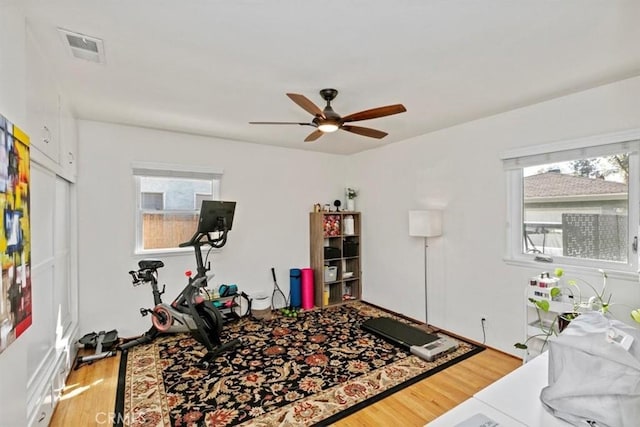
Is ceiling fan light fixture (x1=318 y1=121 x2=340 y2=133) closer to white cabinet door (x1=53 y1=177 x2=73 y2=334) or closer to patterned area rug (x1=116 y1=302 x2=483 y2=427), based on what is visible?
patterned area rug (x1=116 y1=302 x2=483 y2=427)

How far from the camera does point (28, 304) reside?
1.58m

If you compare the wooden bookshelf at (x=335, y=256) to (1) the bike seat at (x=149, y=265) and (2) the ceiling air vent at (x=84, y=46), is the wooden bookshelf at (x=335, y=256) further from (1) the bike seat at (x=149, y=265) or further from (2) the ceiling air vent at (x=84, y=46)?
(2) the ceiling air vent at (x=84, y=46)

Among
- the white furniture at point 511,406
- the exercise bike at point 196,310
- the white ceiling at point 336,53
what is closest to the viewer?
the white furniture at point 511,406

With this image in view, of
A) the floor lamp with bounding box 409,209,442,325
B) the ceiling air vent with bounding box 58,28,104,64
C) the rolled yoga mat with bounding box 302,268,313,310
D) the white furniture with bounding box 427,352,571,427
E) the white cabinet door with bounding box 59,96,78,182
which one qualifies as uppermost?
the ceiling air vent with bounding box 58,28,104,64

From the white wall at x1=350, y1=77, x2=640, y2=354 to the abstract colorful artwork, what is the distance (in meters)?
3.88

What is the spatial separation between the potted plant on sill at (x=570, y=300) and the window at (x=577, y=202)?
0.74 feet

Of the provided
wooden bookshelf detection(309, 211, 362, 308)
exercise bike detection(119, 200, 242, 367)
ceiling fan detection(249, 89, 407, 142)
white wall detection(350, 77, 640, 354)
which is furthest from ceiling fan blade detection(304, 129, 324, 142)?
wooden bookshelf detection(309, 211, 362, 308)

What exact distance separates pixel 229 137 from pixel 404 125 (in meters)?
2.37

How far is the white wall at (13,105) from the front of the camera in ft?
4.45

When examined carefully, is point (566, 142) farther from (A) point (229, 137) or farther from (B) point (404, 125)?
(A) point (229, 137)

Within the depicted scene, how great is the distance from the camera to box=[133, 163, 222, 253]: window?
12.3 feet

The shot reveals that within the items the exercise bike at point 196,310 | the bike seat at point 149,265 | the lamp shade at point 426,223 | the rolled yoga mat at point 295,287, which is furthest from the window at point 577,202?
the bike seat at point 149,265

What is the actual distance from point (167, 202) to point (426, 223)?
334 cm

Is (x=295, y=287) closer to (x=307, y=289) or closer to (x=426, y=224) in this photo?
(x=307, y=289)
